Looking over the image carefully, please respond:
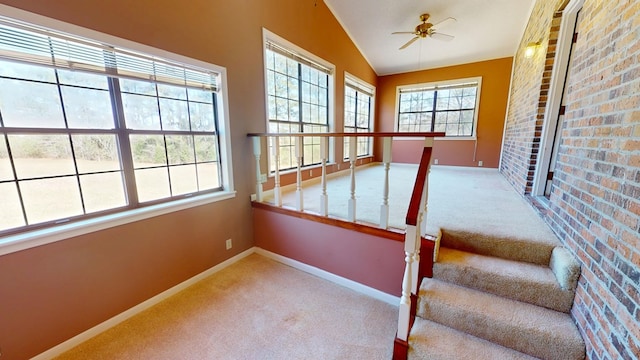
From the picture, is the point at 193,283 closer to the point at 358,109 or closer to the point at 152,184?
the point at 152,184

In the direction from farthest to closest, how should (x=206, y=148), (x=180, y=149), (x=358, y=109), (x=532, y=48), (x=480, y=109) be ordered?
(x=358, y=109)
(x=480, y=109)
(x=532, y=48)
(x=206, y=148)
(x=180, y=149)

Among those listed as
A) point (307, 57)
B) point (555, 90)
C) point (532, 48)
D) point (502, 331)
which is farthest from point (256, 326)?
point (532, 48)

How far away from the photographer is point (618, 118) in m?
1.22

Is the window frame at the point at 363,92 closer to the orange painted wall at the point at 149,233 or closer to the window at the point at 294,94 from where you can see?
the window at the point at 294,94

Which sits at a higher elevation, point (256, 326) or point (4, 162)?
point (4, 162)

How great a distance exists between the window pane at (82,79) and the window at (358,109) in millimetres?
4028

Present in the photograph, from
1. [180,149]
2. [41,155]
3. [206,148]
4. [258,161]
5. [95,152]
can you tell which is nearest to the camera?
[41,155]

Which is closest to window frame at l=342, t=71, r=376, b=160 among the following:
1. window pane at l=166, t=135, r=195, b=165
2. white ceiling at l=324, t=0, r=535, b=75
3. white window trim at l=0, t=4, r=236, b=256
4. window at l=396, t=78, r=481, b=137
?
white ceiling at l=324, t=0, r=535, b=75

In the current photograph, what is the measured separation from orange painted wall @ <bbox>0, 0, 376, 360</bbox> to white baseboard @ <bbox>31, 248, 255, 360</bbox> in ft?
0.13

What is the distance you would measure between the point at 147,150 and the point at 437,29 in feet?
16.5

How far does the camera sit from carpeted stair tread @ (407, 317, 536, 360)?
1.40 metres

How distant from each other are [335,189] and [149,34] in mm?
2702

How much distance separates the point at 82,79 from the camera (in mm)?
1660

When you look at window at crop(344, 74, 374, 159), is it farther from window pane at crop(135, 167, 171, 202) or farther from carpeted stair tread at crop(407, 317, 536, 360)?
carpeted stair tread at crop(407, 317, 536, 360)
